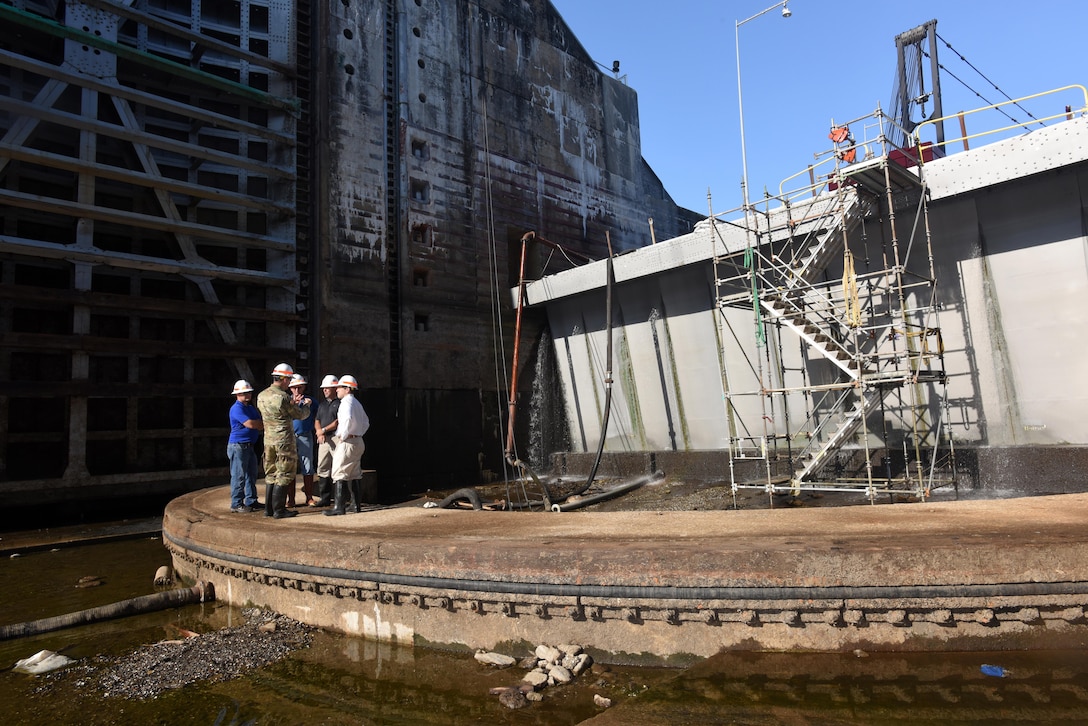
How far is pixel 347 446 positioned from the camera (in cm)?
680

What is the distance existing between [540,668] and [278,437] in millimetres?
4026

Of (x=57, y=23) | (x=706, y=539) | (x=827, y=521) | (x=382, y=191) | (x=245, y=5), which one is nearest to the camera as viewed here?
(x=706, y=539)

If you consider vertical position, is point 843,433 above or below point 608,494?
above

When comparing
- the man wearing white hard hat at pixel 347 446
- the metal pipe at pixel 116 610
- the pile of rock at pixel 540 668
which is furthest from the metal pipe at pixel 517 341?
the pile of rock at pixel 540 668

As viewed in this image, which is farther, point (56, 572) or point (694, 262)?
point (694, 262)

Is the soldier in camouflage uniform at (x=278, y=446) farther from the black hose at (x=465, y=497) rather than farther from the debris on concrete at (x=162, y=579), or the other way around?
the black hose at (x=465, y=497)

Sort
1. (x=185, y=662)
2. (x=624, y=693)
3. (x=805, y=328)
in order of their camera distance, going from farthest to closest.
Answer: (x=805, y=328) < (x=185, y=662) < (x=624, y=693)

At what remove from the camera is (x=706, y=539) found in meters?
4.62

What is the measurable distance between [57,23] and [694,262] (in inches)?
544

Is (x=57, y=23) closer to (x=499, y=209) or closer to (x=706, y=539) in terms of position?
(x=499, y=209)

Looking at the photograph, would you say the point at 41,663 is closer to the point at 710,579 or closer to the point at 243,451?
the point at 243,451

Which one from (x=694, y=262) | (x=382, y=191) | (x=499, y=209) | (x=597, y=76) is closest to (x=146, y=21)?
(x=382, y=191)

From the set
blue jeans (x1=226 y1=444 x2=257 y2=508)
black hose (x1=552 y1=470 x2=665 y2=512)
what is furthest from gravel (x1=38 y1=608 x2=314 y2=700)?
black hose (x1=552 y1=470 x2=665 y2=512)

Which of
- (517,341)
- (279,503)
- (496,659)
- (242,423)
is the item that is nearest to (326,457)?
(279,503)
